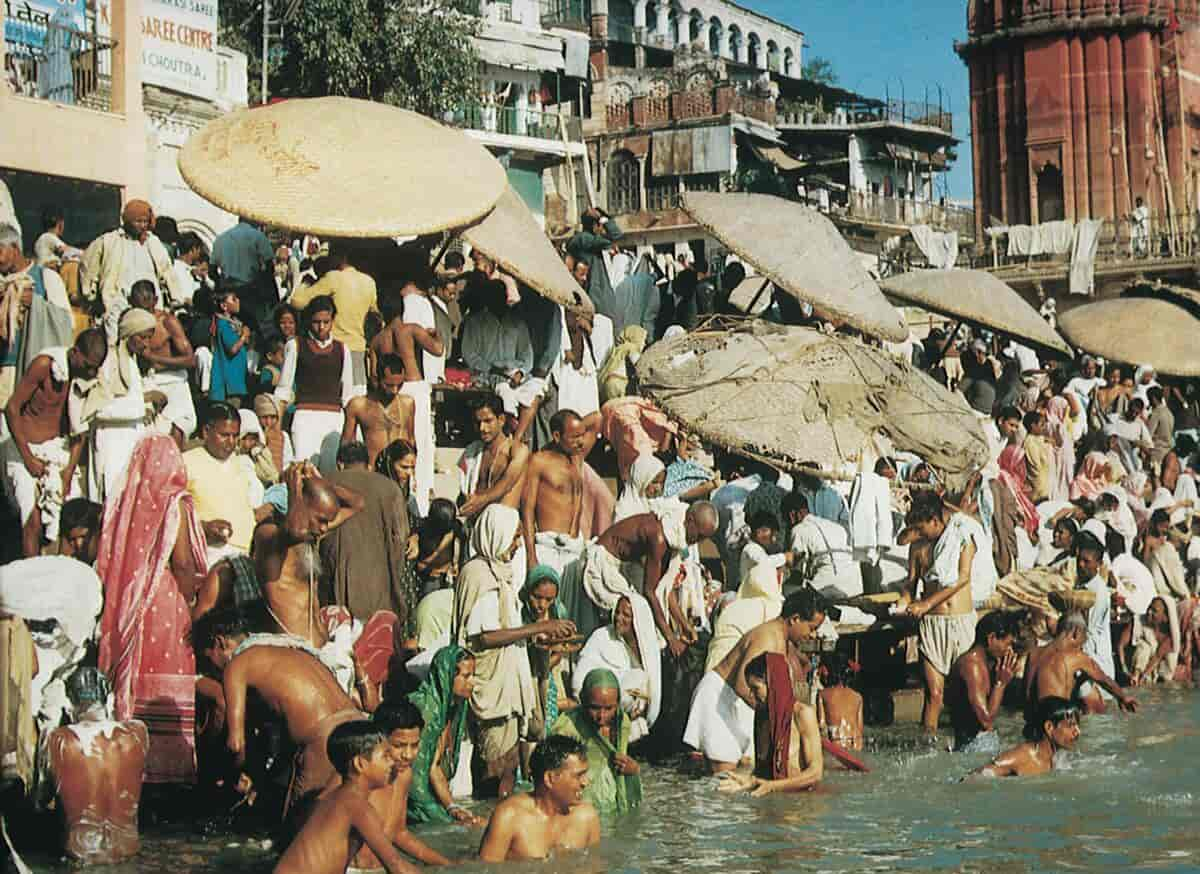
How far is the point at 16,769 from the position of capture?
26.4ft

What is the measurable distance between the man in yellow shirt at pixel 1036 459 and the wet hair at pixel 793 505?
4.09 m

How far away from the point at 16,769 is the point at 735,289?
8.77 meters

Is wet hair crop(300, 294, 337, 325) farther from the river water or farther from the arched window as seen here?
the arched window

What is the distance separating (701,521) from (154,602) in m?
3.68

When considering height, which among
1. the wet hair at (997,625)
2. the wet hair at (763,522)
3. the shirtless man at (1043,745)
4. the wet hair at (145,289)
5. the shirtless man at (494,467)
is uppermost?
the wet hair at (145,289)

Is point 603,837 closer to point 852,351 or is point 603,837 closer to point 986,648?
point 986,648

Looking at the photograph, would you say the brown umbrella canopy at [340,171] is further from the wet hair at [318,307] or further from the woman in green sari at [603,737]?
the woman in green sari at [603,737]

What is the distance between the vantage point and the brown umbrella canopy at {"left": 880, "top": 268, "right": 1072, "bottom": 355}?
1659 centimetres

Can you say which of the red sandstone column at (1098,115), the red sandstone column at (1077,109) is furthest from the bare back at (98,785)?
the red sandstone column at (1077,109)

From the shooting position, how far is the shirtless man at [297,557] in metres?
8.81

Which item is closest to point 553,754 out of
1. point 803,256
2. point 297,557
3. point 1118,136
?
point 297,557

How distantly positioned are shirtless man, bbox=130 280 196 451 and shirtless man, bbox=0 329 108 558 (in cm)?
87

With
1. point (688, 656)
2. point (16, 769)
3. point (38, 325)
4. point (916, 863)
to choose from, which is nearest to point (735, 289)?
point (688, 656)

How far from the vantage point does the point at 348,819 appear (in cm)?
683
